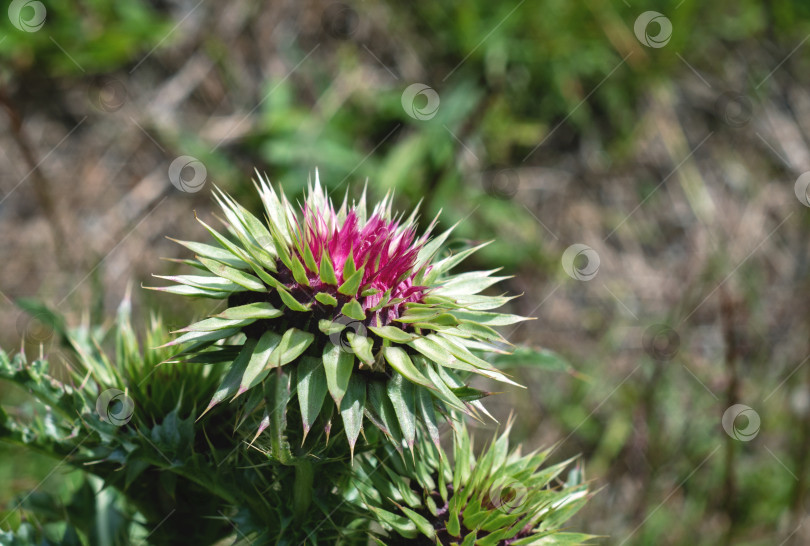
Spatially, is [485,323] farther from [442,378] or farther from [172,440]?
[172,440]

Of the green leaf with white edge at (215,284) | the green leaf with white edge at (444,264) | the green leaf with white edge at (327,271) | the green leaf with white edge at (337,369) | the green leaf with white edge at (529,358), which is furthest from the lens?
the green leaf with white edge at (529,358)

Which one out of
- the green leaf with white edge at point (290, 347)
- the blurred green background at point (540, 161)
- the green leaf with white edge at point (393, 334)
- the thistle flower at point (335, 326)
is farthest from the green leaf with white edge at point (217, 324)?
the blurred green background at point (540, 161)

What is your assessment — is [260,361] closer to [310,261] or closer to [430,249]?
[310,261]

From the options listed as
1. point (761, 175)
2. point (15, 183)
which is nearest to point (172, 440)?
point (15, 183)

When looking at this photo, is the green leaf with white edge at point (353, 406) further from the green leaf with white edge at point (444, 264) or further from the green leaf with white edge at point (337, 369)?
the green leaf with white edge at point (444, 264)

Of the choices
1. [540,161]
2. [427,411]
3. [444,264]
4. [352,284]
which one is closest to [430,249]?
[444,264]

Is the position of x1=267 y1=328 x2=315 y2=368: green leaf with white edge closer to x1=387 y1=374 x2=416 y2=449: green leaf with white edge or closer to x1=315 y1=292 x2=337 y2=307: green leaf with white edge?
x1=315 y1=292 x2=337 y2=307: green leaf with white edge
